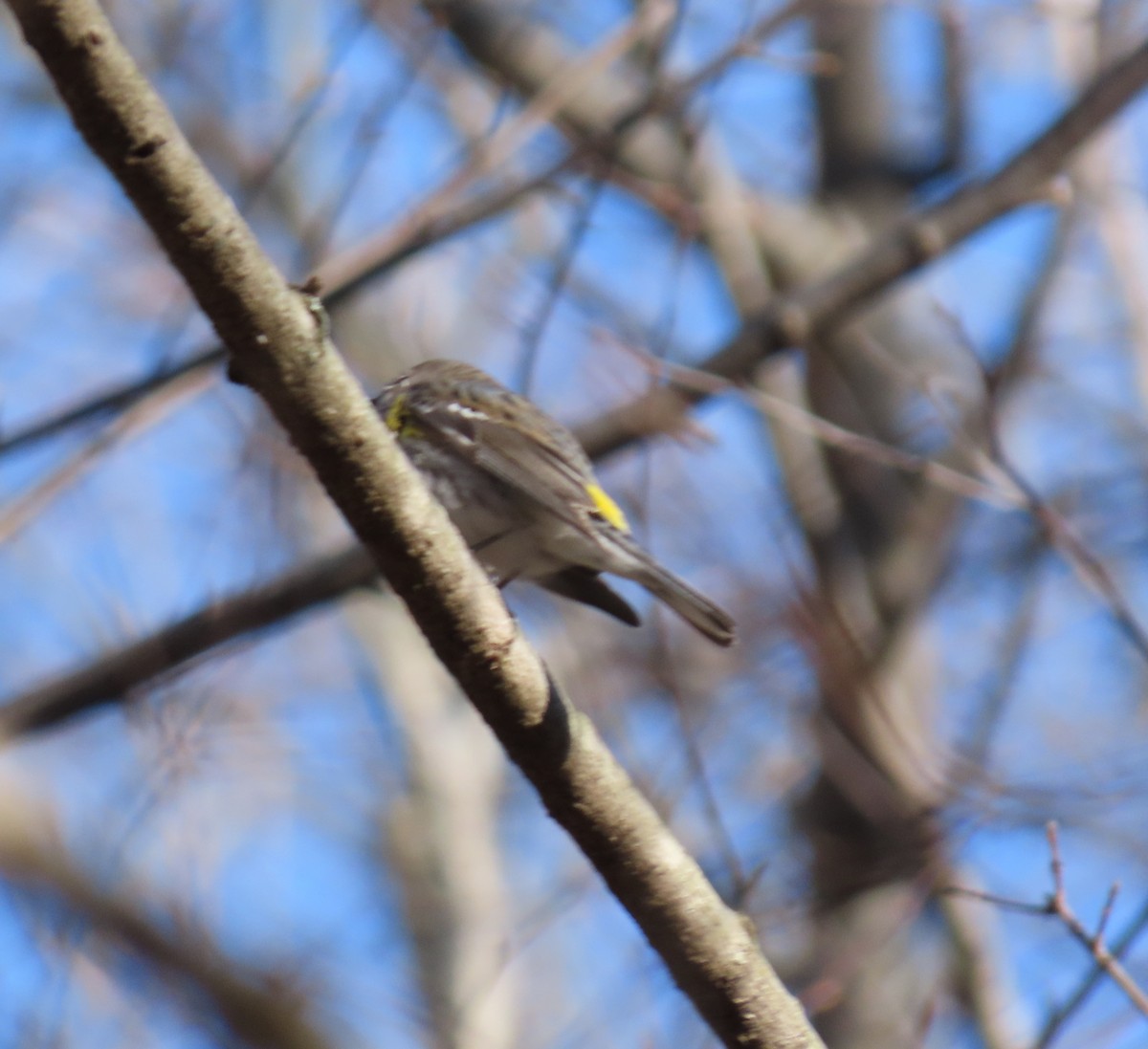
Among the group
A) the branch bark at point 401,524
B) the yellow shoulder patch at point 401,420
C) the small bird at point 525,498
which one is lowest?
the branch bark at point 401,524

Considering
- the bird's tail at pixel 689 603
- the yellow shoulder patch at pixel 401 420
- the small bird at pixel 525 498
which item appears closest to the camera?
the bird's tail at pixel 689 603

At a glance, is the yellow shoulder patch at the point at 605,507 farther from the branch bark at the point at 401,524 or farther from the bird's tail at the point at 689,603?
the branch bark at the point at 401,524

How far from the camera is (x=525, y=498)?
473 cm

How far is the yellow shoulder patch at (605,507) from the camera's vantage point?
4871 mm

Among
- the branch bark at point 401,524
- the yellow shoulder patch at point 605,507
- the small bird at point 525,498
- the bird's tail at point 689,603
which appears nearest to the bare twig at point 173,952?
the small bird at point 525,498

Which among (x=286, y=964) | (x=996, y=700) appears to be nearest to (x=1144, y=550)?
(x=996, y=700)

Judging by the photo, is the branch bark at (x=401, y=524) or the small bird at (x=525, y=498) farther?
the small bird at (x=525, y=498)

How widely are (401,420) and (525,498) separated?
77cm

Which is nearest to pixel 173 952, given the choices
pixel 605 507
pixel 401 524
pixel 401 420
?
pixel 401 420

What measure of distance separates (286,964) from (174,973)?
92 cm

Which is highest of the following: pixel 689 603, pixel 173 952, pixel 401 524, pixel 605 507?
pixel 605 507

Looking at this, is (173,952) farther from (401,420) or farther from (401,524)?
(401,524)

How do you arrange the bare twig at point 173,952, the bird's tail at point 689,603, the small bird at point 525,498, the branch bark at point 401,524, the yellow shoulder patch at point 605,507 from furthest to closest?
the bare twig at point 173,952 < the yellow shoulder patch at point 605,507 < the small bird at point 525,498 < the bird's tail at point 689,603 < the branch bark at point 401,524

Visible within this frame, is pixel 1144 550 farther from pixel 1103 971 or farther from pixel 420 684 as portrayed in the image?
pixel 1103 971
